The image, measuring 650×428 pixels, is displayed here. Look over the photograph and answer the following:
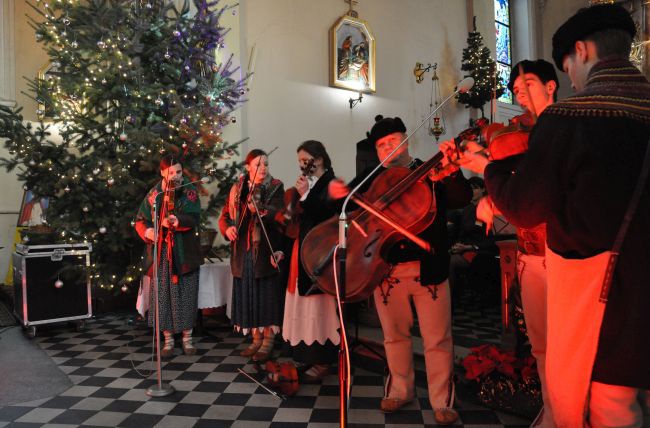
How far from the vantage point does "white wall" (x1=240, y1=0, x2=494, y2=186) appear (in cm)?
749

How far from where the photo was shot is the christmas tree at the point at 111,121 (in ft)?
17.9

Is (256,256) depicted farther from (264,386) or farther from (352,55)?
(352,55)

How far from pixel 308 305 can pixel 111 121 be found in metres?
3.62

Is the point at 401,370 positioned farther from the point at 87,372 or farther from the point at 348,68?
the point at 348,68

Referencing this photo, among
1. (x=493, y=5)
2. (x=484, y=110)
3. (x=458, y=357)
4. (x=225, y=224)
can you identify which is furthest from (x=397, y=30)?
(x=458, y=357)

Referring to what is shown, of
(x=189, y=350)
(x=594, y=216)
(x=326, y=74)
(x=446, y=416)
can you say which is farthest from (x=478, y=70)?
(x=594, y=216)

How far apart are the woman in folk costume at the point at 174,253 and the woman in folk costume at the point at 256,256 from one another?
546 millimetres

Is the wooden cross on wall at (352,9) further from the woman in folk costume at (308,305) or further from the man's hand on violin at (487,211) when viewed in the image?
the man's hand on violin at (487,211)

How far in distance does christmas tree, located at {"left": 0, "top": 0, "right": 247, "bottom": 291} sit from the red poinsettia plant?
3.49 m

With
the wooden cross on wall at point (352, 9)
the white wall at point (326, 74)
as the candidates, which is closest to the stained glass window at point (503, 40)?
the white wall at point (326, 74)

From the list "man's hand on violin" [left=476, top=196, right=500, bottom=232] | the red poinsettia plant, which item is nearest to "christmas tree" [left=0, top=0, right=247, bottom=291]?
the red poinsettia plant

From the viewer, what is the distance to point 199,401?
337cm

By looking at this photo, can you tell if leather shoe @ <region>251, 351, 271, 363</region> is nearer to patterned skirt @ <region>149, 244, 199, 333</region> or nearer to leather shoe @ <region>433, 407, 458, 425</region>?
patterned skirt @ <region>149, 244, 199, 333</region>

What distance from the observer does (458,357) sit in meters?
3.88
